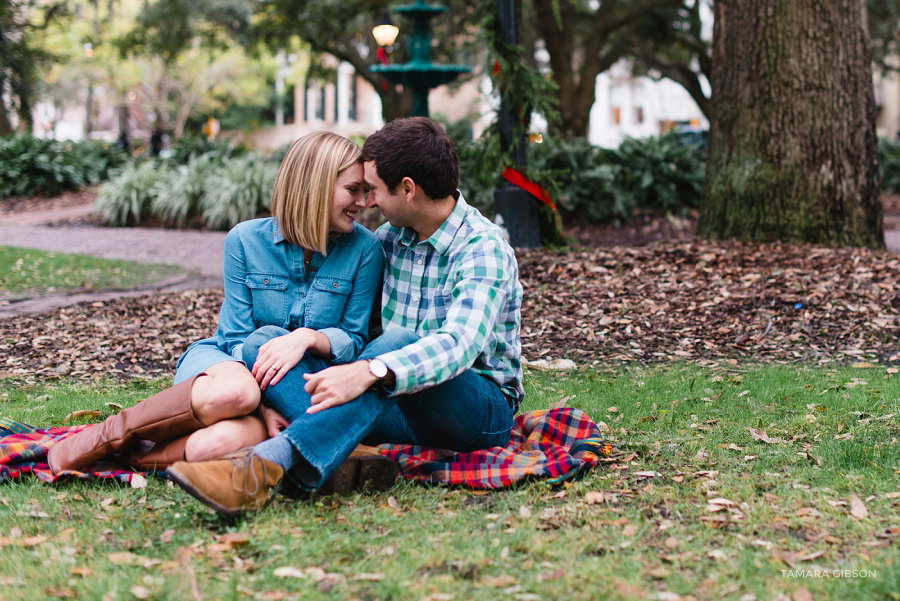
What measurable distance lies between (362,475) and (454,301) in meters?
0.68

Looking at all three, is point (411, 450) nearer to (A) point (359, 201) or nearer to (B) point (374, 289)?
(B) point (374, 289)

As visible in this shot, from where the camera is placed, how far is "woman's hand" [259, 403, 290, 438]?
322cm

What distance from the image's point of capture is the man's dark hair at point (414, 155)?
322 cm

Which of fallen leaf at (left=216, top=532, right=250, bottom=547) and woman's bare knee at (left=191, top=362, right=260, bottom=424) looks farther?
woman's bare knee at (left=191, top=362, right=260, bottom=424)

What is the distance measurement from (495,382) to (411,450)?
42 centimetres

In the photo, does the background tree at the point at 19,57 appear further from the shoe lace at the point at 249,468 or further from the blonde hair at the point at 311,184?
the shoe lace at the point at 249,468

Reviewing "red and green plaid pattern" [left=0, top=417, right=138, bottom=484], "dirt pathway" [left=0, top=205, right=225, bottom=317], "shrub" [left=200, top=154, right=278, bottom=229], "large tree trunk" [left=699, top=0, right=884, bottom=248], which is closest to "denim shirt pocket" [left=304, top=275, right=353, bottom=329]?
"red and green plaid pattern" [left=0, top=417, right=138, bottom=484]

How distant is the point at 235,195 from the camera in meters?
14.2

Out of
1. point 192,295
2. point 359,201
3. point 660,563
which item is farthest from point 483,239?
point 192,295

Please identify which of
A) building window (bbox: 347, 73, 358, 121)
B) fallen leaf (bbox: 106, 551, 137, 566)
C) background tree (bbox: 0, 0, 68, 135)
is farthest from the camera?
building window (bbox: 347, 73, 358, 121)

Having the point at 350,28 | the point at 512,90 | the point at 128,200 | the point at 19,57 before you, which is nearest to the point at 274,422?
the point at 512,90

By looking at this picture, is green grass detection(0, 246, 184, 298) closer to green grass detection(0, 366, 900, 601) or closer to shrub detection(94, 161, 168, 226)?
shrub detection(94, 161, 168, 226)

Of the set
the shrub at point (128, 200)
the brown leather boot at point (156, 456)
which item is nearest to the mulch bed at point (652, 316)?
the brown leather boot at point (156, 456)

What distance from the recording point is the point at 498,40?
28.7 ft
